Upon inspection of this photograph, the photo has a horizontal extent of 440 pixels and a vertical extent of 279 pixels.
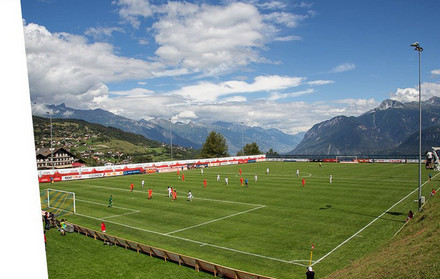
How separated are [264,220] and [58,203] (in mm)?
27411

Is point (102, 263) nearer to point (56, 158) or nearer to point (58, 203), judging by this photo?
point (58, 203)

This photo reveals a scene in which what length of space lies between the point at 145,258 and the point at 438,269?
1701cm

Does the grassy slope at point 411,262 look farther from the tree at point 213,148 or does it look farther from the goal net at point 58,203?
the tree at point 213,148

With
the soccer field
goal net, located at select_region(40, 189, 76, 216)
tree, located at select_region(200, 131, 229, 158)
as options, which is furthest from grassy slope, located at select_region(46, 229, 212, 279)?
tree, located at select_region(200, 131, 229, 158)

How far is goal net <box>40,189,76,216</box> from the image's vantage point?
3818 centimetres

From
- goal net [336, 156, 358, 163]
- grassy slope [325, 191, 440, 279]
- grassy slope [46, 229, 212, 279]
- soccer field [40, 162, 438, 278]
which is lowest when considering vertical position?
goal net [336, 156, 358, 163]

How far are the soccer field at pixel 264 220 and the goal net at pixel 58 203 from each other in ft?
4.42

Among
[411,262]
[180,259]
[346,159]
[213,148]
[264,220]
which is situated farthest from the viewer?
[213,148]

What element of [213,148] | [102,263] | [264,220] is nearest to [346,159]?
[213,148]

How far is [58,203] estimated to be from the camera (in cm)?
4216

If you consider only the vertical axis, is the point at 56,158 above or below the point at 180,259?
above

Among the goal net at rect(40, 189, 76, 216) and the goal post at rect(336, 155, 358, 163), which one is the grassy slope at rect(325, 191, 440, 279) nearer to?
the goal net at rect(40, 189, 76, 216)

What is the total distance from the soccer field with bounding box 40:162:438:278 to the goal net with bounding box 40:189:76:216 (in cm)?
135

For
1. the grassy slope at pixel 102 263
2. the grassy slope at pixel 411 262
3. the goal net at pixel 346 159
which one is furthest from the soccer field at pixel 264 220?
the goal net at pixel 346 159
